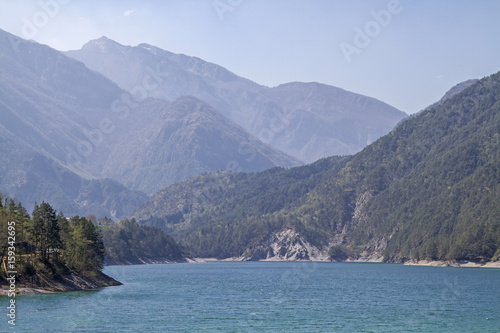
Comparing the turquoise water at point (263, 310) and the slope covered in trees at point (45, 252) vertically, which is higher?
the slope covered in trees at point (45, 252)

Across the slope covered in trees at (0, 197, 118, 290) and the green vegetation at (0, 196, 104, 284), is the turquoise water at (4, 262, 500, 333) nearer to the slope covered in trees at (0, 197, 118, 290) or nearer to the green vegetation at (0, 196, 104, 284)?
the slope covered in trees at (0, 197, 118, 290)

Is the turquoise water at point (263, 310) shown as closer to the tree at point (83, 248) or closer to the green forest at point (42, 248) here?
the green forest at point (42, 248)

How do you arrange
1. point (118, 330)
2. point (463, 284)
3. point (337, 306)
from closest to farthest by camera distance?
point (118, 330)
point (337, 306)
point (463, 284)

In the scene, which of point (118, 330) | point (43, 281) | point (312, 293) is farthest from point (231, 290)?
point (118, 330)

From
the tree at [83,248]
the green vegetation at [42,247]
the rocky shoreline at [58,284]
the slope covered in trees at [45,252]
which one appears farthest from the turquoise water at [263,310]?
the tree at [83,248]

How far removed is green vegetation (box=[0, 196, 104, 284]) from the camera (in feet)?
441

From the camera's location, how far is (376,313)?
124 m

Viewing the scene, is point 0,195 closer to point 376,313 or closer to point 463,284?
point 376,313

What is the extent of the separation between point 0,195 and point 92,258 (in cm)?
2898

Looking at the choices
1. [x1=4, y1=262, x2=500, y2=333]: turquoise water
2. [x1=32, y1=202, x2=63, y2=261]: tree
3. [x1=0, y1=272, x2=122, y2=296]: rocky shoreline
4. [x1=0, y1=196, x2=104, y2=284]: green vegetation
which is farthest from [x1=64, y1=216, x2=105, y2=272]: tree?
[x1=4, y1=262, x2=500, y2=333]: turquoise water

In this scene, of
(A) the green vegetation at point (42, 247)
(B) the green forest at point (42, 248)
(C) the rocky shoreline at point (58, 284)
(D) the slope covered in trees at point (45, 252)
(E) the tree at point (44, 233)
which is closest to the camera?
(B) the green forest at point (42, 248)

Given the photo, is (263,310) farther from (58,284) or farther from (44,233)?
(44,233)

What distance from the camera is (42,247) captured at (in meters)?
149

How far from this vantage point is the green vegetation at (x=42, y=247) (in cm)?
13450
